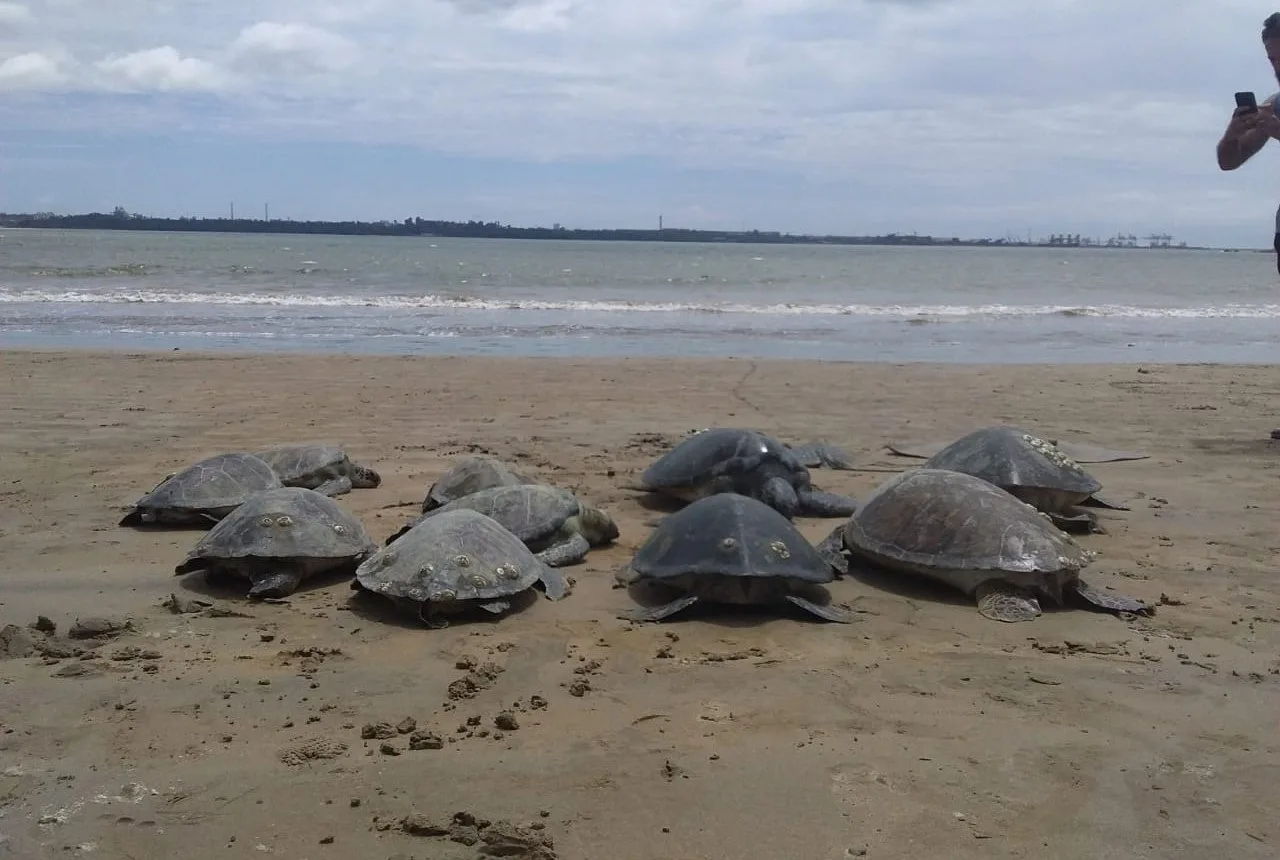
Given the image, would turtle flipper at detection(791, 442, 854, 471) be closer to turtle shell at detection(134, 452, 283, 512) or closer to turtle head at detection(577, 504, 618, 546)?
turtle head at detection(577, 504, 618, 546)

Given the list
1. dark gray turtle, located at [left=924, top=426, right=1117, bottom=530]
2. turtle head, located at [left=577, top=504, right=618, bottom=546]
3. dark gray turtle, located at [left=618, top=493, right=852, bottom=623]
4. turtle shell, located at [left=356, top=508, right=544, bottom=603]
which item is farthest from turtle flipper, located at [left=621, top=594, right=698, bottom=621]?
dark gray turtle, located at [left=924, top=426, right=1117, bottom=530]

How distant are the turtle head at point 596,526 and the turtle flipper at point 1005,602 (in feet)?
7.02

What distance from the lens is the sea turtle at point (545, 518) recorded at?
5.70m

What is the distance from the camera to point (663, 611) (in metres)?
4.79

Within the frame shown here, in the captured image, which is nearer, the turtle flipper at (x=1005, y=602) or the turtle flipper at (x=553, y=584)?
the turtle flipper at (x=1005, y=602)

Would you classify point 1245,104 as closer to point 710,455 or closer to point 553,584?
point 710,455

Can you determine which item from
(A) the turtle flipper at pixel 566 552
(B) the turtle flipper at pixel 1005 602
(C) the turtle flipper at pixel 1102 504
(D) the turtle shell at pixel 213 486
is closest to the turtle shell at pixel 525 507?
(A) the turtle flipper at pixel 566 552

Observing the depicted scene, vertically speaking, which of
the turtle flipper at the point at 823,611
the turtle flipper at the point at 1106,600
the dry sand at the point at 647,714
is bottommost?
the dry sand at the point at 647,714

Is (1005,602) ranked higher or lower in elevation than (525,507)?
lower

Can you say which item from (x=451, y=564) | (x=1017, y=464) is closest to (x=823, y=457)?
(x=1017, y=464)

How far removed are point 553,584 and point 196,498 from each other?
2562 mm

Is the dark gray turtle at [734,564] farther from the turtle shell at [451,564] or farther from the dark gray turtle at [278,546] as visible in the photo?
the dark gray turtle at [278,546]

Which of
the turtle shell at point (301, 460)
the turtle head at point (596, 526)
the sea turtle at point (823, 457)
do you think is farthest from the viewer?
A: the sea turtle at point (823, 457)

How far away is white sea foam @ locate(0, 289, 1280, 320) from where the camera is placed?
2672 cm
